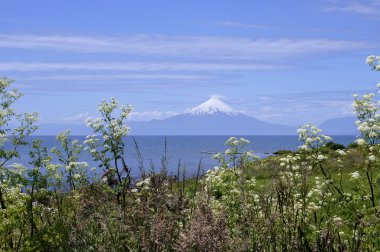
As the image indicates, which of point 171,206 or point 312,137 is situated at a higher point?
point 312,137

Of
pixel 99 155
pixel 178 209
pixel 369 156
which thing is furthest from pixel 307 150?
pixel 178 209

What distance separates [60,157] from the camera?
13180mm

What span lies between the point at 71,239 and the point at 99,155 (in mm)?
5877

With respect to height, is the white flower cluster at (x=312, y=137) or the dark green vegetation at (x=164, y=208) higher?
the white flower cluster at (x=312, y=137)

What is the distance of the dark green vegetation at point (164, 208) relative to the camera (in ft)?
17.6

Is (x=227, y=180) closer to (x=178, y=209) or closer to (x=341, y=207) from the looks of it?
(x=341, y=207)

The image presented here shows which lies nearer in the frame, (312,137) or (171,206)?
(171,206)

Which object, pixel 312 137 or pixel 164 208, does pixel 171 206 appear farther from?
pixel 312 137

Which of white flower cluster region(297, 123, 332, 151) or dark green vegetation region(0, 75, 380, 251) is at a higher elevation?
white flower cluster region(297, 123, 332, 151)

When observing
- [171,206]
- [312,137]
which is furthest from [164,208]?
[312,137]

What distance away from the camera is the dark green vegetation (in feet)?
17.6

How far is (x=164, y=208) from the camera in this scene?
5680 millimetres

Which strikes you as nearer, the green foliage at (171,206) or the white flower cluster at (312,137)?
the green foliage at (171,206)

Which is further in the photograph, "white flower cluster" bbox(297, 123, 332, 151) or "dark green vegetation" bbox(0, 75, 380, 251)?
"white flower cluster" bbox(297, 123, 332, 151)
